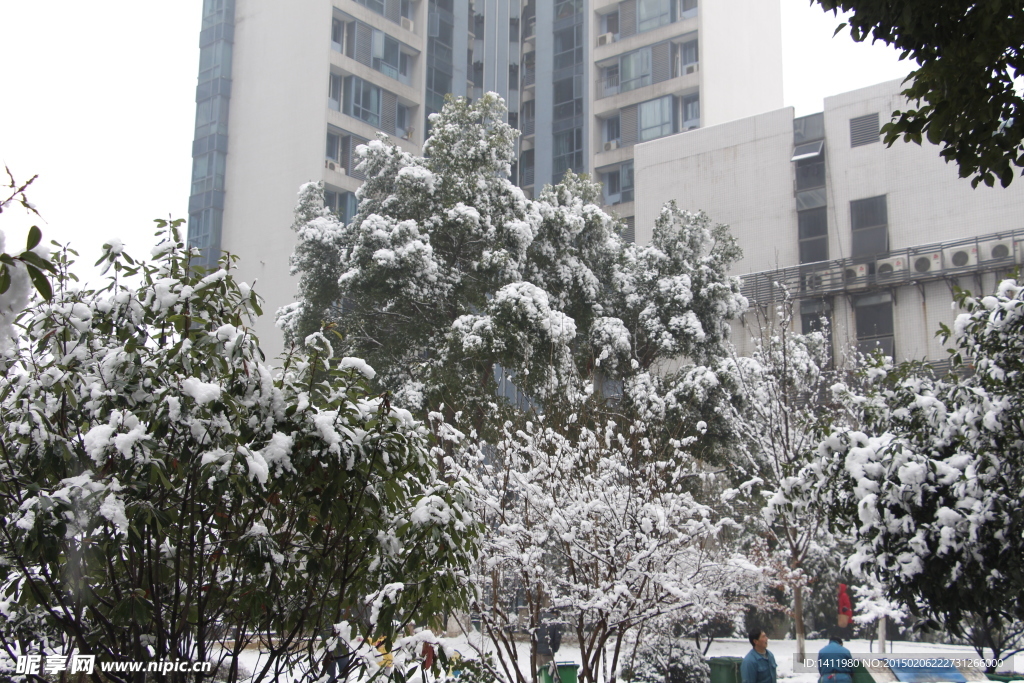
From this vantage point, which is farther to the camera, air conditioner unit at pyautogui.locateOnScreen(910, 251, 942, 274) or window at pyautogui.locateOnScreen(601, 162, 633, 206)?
window at pyautogui.locateOnScreen(601, 162, 633, 206)

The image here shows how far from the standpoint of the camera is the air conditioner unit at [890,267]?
95.3 ft

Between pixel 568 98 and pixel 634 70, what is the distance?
357cm

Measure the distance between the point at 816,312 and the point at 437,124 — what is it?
49.5 feet

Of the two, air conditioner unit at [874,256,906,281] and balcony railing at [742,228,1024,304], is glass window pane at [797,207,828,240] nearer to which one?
balcony railing at [742,228,1024,304]

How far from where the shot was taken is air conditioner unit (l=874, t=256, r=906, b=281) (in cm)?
2903

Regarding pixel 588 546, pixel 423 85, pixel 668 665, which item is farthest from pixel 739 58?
pixel 588 546

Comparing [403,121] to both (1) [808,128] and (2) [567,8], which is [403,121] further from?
→ (1) [808,128]

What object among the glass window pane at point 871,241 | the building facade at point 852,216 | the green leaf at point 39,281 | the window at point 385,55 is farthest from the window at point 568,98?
the green leaf at point 39,281

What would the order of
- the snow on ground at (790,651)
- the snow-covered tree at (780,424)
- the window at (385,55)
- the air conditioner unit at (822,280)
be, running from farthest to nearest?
the window at (385,55) → the air conditioner unit at (822,280) → the snow on ground at (790,651) → the snow-covered tree at (780,424)

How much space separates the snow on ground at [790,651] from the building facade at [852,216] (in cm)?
830

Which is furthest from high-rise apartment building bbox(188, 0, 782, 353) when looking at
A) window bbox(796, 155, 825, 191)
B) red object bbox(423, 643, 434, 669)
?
red object bbox(423, 643, 434, 669)

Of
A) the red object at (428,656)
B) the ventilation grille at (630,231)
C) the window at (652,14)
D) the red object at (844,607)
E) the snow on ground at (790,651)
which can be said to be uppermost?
the window at (652,14)

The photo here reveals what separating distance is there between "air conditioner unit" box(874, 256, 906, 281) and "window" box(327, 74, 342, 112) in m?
21.4

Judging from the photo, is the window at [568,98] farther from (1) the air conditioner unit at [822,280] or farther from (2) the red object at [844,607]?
(2) the red object at [844,607]
